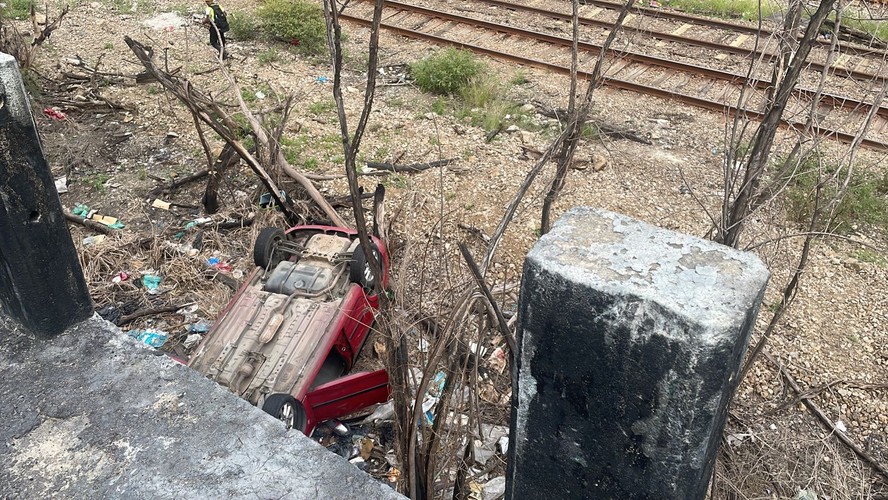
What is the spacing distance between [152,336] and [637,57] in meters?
8.49

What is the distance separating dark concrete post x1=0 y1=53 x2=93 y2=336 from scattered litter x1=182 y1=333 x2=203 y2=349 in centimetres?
349

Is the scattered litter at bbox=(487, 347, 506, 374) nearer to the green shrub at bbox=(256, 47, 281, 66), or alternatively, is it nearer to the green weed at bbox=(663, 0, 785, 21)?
the green shrub at bbox=(256, 47, 281, 66)

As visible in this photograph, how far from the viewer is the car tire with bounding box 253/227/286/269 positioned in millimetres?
6602

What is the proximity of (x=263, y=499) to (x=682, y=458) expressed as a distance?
1.40m

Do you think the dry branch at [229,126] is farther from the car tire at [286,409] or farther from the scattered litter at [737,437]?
the scattered litter at [737,437]

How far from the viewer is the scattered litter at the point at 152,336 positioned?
663 cm

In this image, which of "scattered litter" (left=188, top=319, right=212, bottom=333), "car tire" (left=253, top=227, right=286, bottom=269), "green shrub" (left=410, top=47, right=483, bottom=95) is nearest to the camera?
"car tire" (left=253, top=227, right=286, bottom=269)

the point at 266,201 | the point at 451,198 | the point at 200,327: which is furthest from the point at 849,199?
the point at 200,327

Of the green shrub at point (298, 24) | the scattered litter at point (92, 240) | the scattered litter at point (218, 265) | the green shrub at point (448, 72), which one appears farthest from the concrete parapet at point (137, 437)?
the green shrub at point (298, 24)

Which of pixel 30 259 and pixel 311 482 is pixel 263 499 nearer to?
pixel 311 482

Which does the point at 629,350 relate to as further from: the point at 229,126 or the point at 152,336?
the point at 229,126

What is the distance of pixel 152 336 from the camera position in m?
6.70

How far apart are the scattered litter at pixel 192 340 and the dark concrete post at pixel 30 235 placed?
11.5 feet

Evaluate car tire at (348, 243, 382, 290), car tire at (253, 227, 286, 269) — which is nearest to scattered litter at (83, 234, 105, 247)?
car tire at (253, 227, 286, 269)
